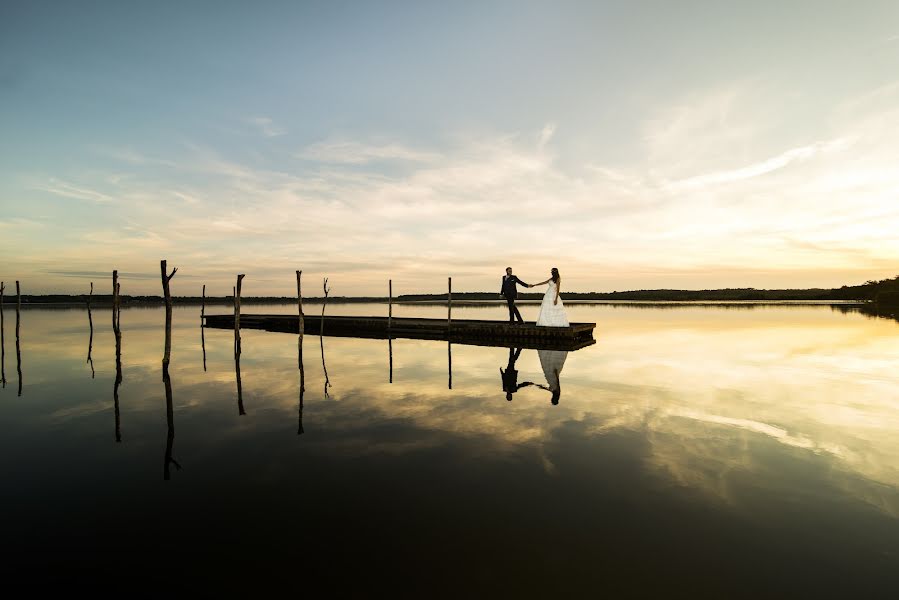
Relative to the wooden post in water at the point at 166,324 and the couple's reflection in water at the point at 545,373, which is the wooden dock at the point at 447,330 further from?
the wooden post in water at the point at 166,324

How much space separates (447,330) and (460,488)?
76.6 feet

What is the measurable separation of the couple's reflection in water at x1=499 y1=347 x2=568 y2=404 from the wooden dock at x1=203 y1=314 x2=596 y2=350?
7.61 ft

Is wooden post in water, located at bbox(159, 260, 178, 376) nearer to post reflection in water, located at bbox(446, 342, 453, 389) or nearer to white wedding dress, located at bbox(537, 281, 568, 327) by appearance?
post reflection in water, located at bbox(446, 342, 453, 389)

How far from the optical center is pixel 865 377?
1556 centimetres

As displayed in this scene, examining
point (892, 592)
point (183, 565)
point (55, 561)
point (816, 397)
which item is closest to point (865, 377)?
point (816, 397)

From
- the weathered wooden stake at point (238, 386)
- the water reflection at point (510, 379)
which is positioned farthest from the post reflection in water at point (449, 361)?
the weathered wooden stake at point (238, 386)

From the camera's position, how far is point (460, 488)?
670 cm

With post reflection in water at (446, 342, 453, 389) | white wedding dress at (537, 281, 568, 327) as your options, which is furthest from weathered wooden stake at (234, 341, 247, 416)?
white wedding dress at (537, 281, 568, 327)

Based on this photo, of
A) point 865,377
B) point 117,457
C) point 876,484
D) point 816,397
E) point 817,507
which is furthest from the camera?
point 865,377

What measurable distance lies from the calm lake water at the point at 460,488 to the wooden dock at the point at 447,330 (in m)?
9.95

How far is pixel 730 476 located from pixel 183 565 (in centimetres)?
751

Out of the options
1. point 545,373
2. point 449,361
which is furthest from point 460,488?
point 449,361

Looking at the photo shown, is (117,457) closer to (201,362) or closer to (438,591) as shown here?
(438,591)

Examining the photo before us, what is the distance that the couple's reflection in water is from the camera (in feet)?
44.7
